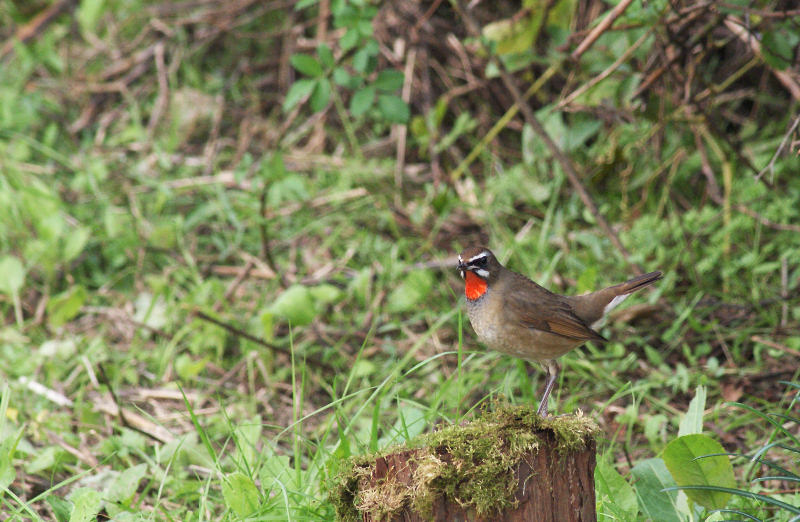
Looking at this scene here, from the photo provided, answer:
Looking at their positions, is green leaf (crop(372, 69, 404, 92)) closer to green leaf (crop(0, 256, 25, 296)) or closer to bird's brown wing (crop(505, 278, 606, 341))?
bird's brown wing (crop(505, 278, 606, 341))

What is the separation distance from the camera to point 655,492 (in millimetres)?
3584

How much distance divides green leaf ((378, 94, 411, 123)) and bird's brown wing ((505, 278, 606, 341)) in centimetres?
188

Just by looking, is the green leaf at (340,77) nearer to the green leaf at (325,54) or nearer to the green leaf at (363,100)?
the green leaf at (325,54)

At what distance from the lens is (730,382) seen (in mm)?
5324

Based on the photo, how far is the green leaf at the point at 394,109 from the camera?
19.9 feet

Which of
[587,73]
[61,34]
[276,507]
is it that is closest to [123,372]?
[276,507]

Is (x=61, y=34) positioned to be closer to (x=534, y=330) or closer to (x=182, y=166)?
(x=182, y=166)

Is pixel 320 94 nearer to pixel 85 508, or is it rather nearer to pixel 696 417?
pixel 85 508

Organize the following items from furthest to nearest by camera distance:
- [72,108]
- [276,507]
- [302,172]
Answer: [72,108] → [302,172] → [276,507]

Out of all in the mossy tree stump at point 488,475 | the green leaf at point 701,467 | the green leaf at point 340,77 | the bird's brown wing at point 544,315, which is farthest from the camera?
the green leaf at point 340,77

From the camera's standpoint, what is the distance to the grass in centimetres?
491

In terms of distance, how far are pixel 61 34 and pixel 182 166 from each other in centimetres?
270

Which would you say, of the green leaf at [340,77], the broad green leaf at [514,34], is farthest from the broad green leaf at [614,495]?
the broad green leaf at [514,34]

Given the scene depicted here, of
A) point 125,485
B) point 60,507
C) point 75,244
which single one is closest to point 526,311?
point 125,485
